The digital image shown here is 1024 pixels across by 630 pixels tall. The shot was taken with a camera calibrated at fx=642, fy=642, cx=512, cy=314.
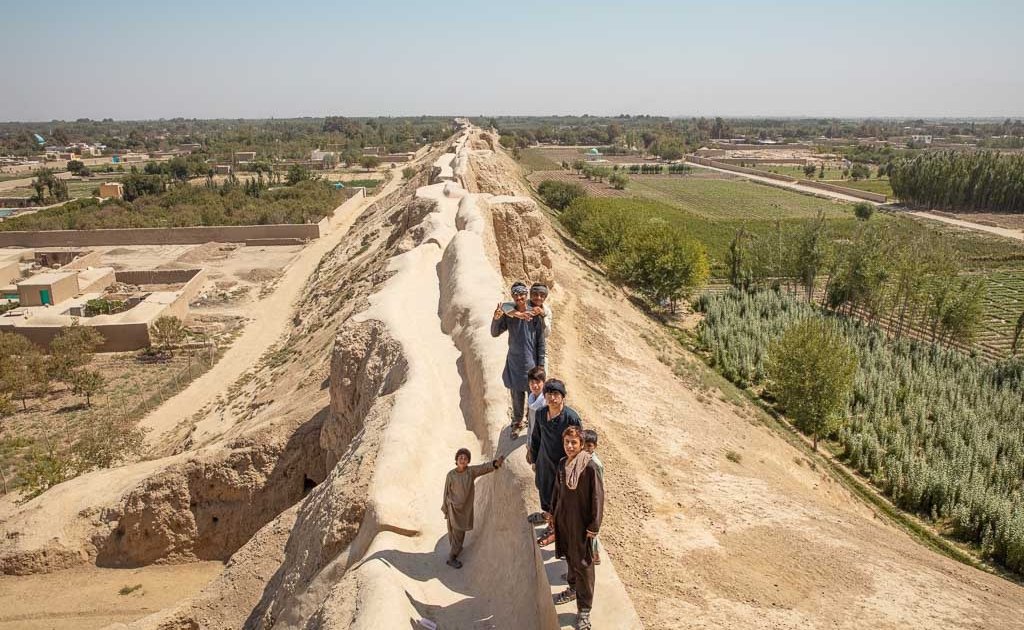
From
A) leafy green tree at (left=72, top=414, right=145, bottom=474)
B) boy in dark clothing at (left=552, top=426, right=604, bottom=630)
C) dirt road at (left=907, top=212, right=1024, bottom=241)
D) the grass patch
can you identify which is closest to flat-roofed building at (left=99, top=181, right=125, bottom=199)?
the grass patch

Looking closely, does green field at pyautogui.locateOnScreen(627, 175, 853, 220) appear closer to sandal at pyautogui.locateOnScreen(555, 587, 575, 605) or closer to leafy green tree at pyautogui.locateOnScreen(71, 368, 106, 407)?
leafy green tree at pyautogui.locateOnScreen(71, 368, 106, 407)

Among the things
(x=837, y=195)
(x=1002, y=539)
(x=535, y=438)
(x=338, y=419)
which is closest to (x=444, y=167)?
(x=338, y=419)

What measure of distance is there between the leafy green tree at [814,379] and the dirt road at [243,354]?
59.1ft

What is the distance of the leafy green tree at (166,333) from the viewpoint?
28.0 m

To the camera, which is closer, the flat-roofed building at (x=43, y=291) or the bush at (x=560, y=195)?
the flat-roofed building at (x=43, y=291)

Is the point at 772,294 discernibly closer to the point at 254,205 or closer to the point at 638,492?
the point at 638,492

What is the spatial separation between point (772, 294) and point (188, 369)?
3023 cm

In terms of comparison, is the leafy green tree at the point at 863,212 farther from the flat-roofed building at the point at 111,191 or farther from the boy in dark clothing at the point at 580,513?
the flat-roofed building at the point at 111,191

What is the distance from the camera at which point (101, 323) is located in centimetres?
2841

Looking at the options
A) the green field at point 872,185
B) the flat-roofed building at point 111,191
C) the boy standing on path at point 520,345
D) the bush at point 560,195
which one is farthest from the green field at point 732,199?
the boy standing on path at point 520,345

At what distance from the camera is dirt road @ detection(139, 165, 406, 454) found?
2111cm

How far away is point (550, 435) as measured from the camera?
19.8ft

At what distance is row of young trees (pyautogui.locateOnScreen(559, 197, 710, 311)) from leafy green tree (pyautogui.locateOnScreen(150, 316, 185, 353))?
22.3 meters

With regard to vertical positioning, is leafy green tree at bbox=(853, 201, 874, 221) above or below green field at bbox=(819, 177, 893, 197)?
below
